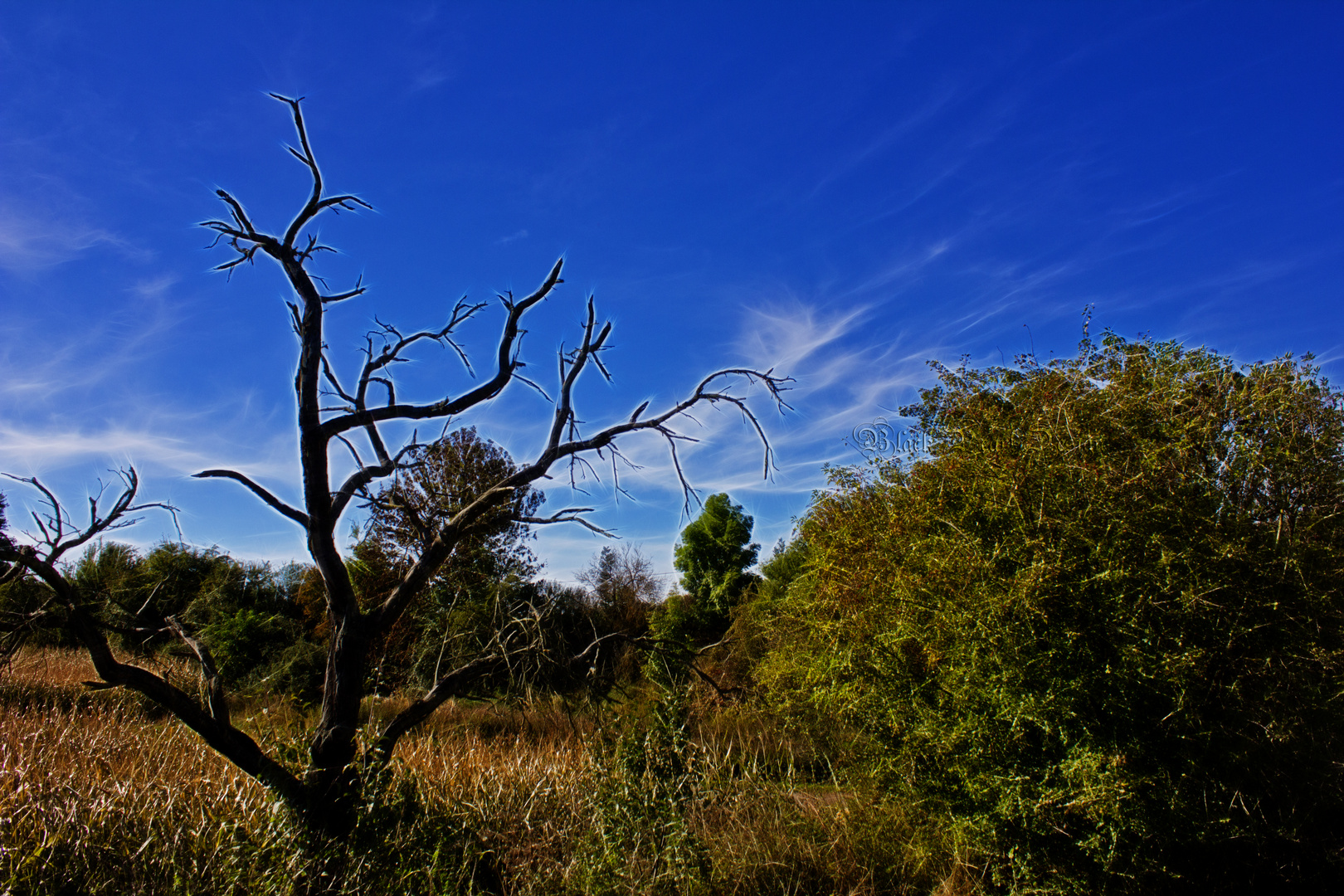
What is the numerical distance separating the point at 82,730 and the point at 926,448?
9.49 meters

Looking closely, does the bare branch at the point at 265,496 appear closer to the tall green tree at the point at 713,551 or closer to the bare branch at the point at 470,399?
the bare branch at the point at 470,399

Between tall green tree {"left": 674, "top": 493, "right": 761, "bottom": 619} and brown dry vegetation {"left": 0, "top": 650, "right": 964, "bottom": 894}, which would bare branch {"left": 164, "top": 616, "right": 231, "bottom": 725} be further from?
tall green tree {"left": 674, "top": 493, "right": 761, "bottom": 619}

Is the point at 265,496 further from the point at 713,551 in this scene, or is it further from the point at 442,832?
the point at 713,551

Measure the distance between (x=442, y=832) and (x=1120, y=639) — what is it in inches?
190

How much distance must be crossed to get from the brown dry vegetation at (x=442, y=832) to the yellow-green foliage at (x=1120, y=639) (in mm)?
859

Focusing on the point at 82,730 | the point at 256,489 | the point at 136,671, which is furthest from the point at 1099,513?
the point at 82,730

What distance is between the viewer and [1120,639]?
12.3ft

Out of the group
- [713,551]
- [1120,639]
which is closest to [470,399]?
[1120,639]

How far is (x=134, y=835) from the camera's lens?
4.25 m

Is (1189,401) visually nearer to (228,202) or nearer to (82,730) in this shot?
(228,202)

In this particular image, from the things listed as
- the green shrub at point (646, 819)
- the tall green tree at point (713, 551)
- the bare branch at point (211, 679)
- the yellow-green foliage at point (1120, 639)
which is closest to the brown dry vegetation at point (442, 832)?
the green shrub at point (646, 819)

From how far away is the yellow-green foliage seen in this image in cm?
373

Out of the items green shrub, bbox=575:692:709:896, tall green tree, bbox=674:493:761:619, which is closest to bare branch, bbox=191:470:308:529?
green shrub, bbox=575:692:709:896

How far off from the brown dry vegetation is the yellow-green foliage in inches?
33.8
